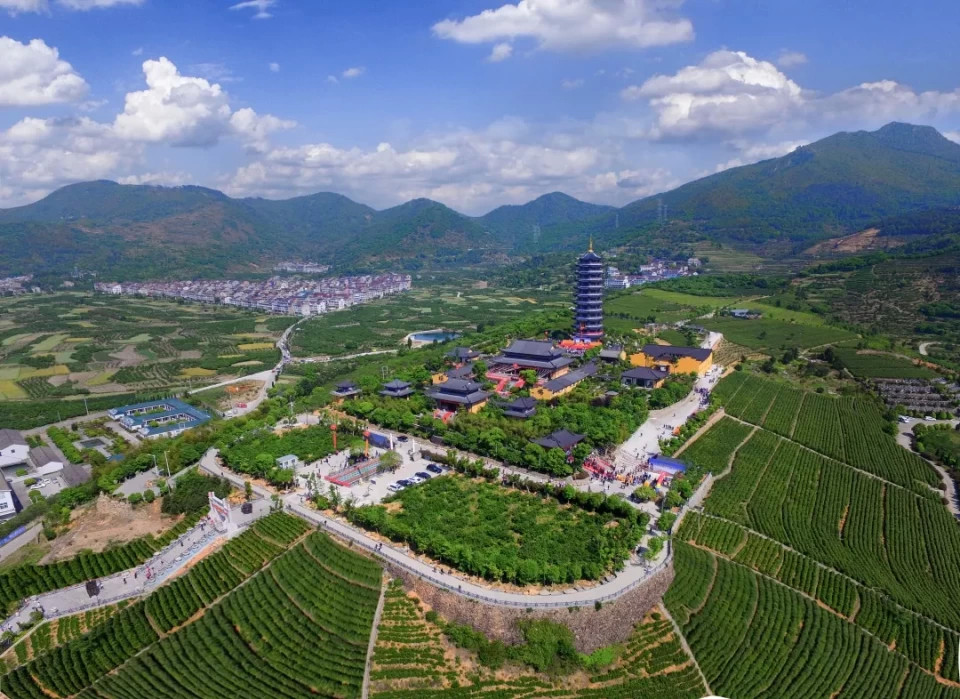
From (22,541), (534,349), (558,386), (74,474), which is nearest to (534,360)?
(534,349)

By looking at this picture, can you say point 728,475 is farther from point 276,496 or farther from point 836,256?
point 836,256

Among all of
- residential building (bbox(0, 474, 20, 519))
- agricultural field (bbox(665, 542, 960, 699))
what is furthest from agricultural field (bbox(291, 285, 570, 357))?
agricultural field (bbox(665, 542, 960, 699))

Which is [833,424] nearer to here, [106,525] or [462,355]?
[462,355]

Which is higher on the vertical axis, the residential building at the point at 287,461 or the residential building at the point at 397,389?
the residential building at the point at 397,389

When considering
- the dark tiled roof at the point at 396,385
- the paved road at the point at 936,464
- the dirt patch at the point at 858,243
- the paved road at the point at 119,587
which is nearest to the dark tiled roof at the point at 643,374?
the paved road at the point at 936,464

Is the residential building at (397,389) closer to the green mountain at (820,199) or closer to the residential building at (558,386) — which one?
the residential building at (558,386)

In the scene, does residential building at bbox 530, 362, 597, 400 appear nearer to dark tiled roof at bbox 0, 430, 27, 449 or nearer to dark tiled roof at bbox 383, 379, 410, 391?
dark tiled roof at bbox 383, 379, 410, 391
